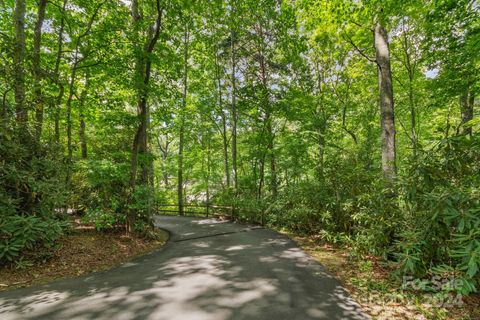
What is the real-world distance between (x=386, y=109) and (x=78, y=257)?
8.60 m

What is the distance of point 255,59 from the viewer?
47.4 ft

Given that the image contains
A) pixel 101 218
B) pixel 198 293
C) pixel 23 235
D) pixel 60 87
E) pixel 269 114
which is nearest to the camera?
pixel 198 293

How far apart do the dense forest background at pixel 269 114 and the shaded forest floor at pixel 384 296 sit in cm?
40

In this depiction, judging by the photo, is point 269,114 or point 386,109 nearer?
point 386,109

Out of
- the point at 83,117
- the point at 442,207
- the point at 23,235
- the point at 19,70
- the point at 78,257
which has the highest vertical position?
the point at 83,117

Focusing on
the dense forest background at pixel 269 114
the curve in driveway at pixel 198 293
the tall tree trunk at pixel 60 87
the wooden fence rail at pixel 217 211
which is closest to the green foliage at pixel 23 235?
the dense forest background at pixel 269 114

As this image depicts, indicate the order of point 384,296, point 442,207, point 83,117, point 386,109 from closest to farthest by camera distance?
point 442,207, point 384,296, point 386,109, point 83,117

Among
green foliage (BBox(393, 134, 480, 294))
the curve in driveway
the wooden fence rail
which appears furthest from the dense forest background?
the curve in driveway

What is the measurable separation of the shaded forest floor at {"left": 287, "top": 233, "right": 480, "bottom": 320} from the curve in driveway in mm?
261

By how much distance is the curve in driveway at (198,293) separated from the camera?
336 cm

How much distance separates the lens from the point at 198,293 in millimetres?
3957

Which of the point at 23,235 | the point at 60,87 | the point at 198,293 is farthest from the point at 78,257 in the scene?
the point at 60,87

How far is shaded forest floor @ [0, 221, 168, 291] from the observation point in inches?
189

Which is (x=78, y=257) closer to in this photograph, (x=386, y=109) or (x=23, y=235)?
(x=23, y=235)
